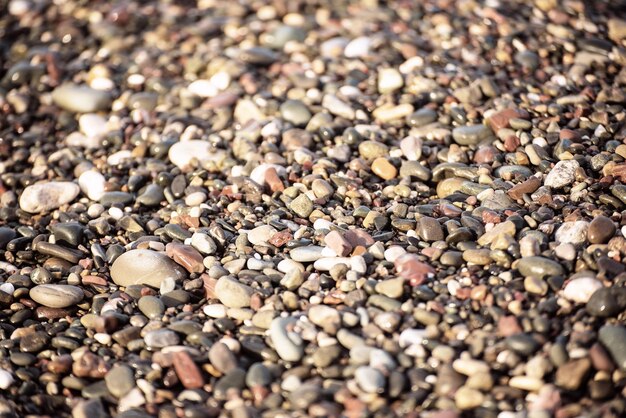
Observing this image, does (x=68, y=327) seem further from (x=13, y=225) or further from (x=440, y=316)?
(x=440, y=316)

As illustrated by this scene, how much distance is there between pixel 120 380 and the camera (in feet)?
8.78

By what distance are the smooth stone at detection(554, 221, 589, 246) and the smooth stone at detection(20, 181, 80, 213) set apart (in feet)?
8.54

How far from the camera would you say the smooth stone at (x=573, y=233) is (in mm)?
3001

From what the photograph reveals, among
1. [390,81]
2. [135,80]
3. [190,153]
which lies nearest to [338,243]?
[190,153]

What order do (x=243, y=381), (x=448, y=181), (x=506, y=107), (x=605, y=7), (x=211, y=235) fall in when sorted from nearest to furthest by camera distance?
(x=243, y=381)
(x=211, y=235)
(x=448, y=181)
(x=506, y=107)
(x=605, y=7)

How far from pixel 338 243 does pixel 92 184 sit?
162 centimetres

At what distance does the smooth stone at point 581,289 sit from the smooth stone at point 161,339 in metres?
1.63

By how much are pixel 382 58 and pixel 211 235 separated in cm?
195

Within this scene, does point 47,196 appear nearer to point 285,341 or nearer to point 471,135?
point 285,341

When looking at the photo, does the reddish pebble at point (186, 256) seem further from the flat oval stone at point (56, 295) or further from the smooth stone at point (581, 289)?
the smooth stone at point (581, 289)

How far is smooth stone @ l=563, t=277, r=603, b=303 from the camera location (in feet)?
9.00

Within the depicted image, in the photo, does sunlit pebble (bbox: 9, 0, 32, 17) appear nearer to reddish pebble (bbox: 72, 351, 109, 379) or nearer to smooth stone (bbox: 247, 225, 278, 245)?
smooth stone (bbox: 247, 225, 278, 245)

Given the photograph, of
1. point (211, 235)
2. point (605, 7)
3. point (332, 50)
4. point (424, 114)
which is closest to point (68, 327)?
point (211, 235)

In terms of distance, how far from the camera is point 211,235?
334 cm
